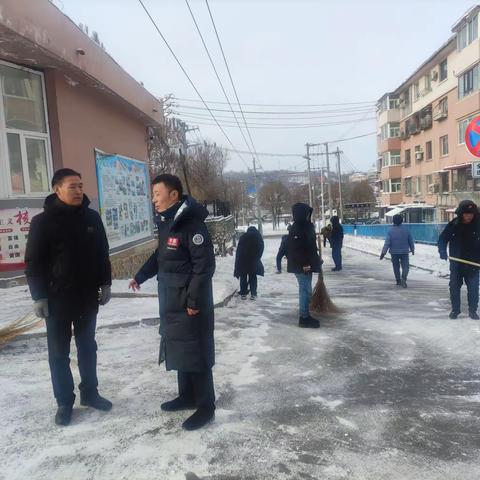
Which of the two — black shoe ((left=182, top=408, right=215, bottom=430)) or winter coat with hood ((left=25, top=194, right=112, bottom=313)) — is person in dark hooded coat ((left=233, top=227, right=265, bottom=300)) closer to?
black shoe ((left=182, top=408, right=215, bottom=430))

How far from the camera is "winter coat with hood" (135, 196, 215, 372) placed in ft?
10.2

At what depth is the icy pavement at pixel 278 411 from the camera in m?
2.77

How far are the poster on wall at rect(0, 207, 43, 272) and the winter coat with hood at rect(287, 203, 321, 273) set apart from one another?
4.40m

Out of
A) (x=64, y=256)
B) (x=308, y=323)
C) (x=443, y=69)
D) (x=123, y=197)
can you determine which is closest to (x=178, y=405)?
(x=64, y=256)

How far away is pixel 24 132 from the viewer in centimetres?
749


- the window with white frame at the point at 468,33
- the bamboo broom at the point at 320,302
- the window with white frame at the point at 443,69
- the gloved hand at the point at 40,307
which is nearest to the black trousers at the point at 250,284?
the bamboo broom at the point at 320,302

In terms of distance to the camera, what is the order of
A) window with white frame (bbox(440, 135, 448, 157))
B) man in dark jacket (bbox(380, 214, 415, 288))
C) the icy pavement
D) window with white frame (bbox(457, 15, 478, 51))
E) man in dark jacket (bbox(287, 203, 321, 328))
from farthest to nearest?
1. window with white frame (bbox(440, 135, 448, 157))
2. window with white frame (bbox(457, 15, 478, 51))
3. man in dark jacket (bbox(380, 214, 415, 288))
4. man in dark jacket (bbox(287, 203, 321, 328))
5. the icy pavement

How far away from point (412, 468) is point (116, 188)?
8.81 metres

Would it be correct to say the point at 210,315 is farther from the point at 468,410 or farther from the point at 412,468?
the point at 468,410

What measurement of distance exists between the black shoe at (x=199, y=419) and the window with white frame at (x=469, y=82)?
27.7 meters

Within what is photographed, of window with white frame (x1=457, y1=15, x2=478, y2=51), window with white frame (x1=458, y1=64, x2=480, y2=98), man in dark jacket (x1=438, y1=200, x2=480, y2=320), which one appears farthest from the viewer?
window with white frame (x1=458, y1=64, x2=480, y2=98)

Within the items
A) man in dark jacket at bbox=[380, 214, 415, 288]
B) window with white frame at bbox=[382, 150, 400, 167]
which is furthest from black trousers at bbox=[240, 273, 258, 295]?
window with white frame at bbox=[382, 150, 400, 167]

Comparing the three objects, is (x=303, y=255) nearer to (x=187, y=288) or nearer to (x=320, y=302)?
(x=320, y=302)

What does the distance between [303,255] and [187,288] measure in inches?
125
